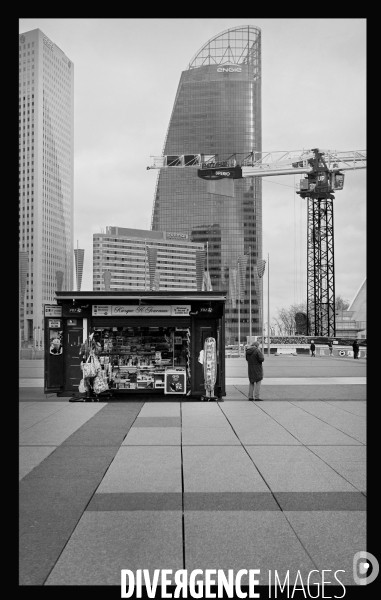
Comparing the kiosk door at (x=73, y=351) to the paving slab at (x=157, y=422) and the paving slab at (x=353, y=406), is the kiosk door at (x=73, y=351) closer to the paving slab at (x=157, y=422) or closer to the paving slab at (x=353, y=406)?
the paving slab at (x=157, y=422)

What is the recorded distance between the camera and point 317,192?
71688mm

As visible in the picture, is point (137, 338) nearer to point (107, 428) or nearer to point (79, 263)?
point (107, 428)

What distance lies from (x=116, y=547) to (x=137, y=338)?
484 inches

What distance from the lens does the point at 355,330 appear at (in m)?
80.8

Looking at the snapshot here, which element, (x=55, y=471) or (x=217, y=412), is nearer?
(x=55, y=471)

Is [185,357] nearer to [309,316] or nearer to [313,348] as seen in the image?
[313,348]

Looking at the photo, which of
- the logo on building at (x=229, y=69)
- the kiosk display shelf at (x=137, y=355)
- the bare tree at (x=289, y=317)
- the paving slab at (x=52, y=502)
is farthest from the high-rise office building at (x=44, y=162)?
the logo on building at (x=229, y=69)

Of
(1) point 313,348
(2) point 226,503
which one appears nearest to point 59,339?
(2) point 226,503

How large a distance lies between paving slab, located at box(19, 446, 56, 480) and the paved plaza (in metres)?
0.03

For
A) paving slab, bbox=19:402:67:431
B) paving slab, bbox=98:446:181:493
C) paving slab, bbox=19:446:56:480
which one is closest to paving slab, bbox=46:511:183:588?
paving slab, bbox=98:446:181:493

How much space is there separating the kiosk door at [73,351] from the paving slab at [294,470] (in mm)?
8635

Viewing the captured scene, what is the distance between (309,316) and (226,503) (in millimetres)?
73334

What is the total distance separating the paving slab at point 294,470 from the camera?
6.75 meters

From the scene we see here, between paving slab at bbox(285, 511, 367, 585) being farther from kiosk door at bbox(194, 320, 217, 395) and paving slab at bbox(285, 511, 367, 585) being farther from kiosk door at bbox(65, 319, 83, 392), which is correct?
kiosk door at bbox(65, 319, 83, 392)
